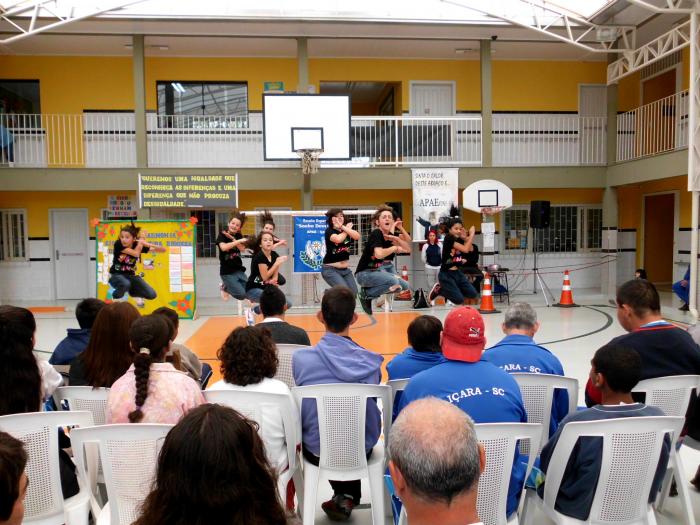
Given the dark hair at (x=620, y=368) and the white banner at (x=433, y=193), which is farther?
the white banner at (x=433, y=193)

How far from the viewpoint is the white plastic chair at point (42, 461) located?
7.73ft

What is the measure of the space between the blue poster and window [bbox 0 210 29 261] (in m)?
7.86

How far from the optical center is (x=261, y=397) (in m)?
2.73

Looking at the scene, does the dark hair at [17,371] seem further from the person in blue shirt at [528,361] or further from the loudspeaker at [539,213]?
the loudspeaker at [539,213]

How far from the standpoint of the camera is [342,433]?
2.84 m

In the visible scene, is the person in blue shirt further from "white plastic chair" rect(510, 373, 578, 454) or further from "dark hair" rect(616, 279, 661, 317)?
"dark hair" rect(616, 279, 661, 317)

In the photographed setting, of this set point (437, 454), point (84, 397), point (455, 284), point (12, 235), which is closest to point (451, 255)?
point (455, 284)

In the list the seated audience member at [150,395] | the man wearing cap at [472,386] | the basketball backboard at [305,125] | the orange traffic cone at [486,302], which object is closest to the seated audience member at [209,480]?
the man wearing cap at [472,386]

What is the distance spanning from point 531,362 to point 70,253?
14.3 meters

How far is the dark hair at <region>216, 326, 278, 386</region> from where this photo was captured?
281 cm

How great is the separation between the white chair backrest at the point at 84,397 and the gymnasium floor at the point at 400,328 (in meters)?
3.40

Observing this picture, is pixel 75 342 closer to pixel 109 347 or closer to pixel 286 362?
pixel 109 347

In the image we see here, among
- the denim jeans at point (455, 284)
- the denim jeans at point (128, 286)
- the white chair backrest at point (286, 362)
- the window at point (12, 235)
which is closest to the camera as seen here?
the white chair backrest at point (286, 362)

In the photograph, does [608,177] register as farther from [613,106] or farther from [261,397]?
[261,397]
